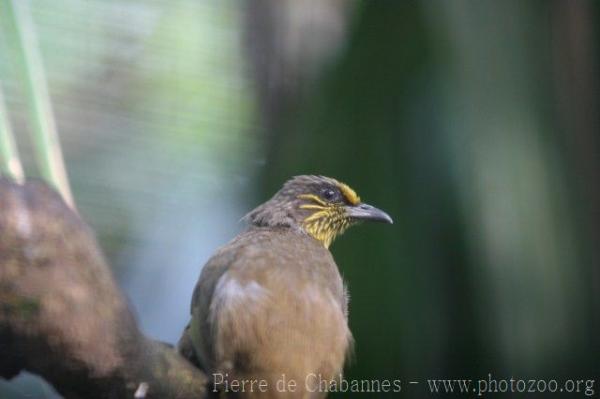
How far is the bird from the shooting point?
3031 millimetres

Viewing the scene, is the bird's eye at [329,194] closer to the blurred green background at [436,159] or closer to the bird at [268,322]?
the blurred green background at [436,159]

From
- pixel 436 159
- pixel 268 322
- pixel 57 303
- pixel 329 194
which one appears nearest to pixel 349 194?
pixel 329 194

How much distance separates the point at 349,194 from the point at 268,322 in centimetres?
143

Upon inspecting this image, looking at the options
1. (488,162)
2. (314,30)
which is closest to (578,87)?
(488,162)

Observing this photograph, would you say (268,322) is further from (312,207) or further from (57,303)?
(312,207)

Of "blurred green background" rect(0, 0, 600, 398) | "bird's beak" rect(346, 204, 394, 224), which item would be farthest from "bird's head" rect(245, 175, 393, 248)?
"blurred green background" rect(0, 0, 600, 398)

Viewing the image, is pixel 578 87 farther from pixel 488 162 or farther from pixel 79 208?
pixel 79 208

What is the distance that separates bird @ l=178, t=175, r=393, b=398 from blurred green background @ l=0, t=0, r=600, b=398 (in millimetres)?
177

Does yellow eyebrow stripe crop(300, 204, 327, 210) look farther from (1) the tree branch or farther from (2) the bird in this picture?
(1) the tree branch

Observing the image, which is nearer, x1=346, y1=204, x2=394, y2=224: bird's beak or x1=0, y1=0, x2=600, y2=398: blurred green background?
x1=0, y1=0, x2=600, y2=398: blurred green background

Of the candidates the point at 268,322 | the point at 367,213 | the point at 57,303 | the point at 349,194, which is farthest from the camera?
the point at 349,194

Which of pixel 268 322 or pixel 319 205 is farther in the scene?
pixel 319 205

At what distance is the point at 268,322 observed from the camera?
10.1 feet

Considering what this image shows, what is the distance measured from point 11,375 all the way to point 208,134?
3.95 ft
